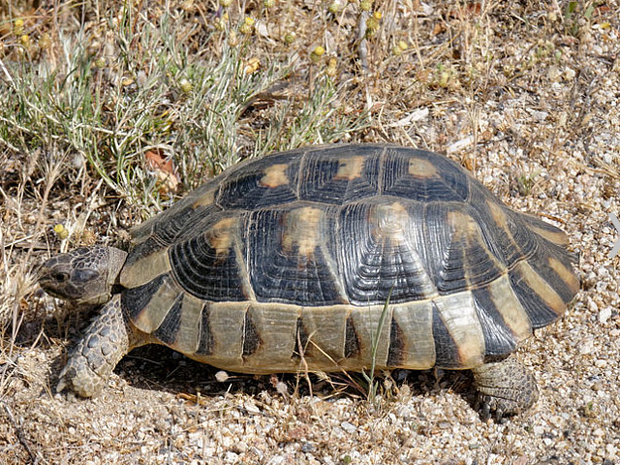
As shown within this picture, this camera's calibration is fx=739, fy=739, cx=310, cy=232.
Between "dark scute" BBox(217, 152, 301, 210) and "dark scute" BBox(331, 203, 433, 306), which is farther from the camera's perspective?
"dark scute" BBox(217, 152, 301, 210)

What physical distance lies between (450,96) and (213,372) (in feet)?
8.22

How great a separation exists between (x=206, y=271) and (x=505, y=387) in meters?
1.44

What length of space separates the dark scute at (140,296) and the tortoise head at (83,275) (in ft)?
0.75

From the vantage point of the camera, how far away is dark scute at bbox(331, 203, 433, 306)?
322cm

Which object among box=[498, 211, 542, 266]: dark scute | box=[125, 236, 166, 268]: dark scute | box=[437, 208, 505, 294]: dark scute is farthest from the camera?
box=[125, 236, 166, 268]: dark scute

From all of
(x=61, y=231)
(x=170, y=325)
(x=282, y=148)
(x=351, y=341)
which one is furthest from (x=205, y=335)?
(x=282, y=148)

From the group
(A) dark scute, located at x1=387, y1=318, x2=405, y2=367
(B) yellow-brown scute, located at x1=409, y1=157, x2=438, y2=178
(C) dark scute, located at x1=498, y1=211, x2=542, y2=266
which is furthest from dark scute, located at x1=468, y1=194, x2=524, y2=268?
(A) dark scute, located at x1=387, y1=318, x2=405, y2=367

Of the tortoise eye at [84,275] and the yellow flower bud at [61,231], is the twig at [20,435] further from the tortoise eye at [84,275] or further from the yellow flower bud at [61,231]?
the yellow flower bud at [61,231]

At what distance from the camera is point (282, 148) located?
4.36 metres

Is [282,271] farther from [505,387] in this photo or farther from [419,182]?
[505,387]

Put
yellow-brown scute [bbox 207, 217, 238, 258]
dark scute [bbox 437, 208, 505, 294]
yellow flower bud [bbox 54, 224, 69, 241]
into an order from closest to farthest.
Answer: dark scute [bbox 437, 208, 505, 294]
yellow-brown scute [bbox 207, 217, 238, 258]
yellow flower bud [bbox 54, 224, 69, 241]

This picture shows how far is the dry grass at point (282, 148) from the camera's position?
10.8ft

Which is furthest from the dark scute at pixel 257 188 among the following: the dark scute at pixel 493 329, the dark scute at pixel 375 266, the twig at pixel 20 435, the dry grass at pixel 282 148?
the twig at pixel 20 435

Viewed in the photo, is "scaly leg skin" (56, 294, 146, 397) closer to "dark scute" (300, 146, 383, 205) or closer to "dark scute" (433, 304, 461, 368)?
"dark scute" (300, 146, 383, 205)
